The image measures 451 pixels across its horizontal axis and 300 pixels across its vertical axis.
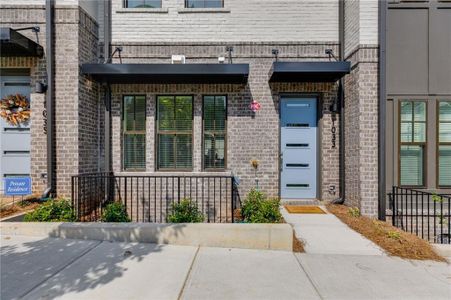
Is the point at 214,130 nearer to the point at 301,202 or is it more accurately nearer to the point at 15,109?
the point at 301,202

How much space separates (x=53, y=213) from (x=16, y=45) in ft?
11.0

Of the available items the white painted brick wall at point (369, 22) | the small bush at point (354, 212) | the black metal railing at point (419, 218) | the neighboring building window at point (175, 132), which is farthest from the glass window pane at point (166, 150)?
the black metal railing at point (419, 218)

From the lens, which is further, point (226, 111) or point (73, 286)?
point (226, 111)

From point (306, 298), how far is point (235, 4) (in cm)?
669

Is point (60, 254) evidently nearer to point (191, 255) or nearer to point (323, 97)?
point (191, 255)

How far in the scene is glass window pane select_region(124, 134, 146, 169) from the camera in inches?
278

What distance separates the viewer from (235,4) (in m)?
7.00

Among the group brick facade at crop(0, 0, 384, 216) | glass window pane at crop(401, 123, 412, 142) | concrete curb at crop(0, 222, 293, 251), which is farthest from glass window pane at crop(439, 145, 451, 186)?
concrete curb at crop(0, 222, 293, 251)

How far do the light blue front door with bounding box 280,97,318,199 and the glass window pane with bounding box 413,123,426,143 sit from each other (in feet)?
7.04

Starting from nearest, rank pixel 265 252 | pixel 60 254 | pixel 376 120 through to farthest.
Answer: pixel 60 254
pixel 265 252
pixel 376 120

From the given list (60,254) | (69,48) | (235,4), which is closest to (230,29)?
(235,4)

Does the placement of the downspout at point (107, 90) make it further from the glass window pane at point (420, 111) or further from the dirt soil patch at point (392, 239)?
the glass window pane at point (420, 111)

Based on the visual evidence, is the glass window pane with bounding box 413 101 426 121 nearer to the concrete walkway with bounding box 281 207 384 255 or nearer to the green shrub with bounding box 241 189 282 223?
the concrete walkway with bounding box 281 207 384 255

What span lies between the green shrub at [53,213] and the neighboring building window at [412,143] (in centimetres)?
704
